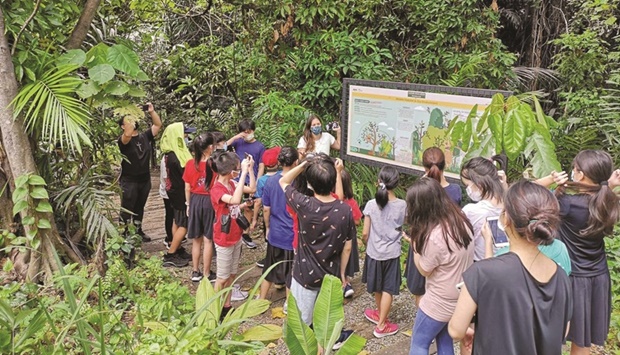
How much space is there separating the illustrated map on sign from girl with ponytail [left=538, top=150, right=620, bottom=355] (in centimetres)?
143

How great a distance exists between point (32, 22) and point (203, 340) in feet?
10.7

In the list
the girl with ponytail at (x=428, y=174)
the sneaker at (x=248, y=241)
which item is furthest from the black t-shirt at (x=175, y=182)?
the girl with ponytail at (x=428, y=174)

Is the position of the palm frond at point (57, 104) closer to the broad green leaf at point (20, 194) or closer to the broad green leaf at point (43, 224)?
the broad green leaf at point (20, 194)

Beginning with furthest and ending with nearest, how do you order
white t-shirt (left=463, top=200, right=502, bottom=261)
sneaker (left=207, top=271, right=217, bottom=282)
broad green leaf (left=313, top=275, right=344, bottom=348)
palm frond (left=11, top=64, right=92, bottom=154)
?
1. sneaker (left=207, top=271, right=217, bottom=282)
2. palm frond (left=11, top=64, right=92, bottom=154)
3. white t-shirt (left=463, top=200, right=502, bottom=261)
4. broad green leaf (left=313, top=275, right=344, bottom=348)

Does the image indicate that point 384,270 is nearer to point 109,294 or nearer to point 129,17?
point 109,294

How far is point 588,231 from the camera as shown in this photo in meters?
2.71

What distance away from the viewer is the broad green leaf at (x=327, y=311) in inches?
87.4

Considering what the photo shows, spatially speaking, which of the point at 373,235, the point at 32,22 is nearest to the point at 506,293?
the point at 373,235

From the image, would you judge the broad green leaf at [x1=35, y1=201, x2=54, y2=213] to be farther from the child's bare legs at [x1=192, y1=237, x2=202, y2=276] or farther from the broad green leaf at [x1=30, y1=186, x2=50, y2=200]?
the child's bare legs at [x1=192, y1=237, x2=202, y2=276]

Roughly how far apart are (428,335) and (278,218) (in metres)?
1.76

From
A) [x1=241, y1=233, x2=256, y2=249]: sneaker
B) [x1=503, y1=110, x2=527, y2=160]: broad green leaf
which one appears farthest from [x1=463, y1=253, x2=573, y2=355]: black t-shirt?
[x1=241, y1=233, x2=256, y2=249]: sneaker

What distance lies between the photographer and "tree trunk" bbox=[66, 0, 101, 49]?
4.17 m

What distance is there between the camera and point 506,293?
5.92 feet

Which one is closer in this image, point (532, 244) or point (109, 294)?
point (532, 244)
